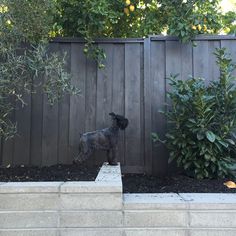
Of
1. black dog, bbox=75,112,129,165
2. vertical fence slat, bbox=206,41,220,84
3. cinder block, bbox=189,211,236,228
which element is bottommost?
cinder block, bbox=189,211,236,228

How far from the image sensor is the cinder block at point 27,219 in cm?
289

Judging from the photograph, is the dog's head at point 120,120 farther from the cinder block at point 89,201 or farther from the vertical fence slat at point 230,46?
the vertical fence slat at point 230,46

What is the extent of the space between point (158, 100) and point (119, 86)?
53cm

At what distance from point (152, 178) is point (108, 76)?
140cm

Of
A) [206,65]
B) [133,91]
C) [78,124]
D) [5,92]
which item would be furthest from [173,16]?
[5,92]

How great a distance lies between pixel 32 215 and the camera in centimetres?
289

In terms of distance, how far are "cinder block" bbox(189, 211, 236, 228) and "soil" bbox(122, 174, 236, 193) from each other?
474 mm

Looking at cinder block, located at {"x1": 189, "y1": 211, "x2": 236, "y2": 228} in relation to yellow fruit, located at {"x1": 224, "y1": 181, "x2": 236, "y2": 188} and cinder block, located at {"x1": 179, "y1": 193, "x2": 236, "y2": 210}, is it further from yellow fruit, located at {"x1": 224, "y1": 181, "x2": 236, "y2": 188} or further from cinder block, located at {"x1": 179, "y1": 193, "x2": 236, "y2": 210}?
yellow fruit, located at {"x1": 224, "y1": 181, "x2": 236, "y2": 188}

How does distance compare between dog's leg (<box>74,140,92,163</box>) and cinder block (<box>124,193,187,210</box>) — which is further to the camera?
dog's leg (<box>74,140,92,163</box>)

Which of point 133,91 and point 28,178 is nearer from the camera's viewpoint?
point 28,178

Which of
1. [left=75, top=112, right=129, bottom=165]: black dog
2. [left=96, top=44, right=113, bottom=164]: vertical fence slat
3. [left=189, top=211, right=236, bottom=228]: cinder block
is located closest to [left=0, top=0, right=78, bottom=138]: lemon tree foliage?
[left=75, top=112, right=129, bottom=165]: black dog

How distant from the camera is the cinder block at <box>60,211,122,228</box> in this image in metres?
2.88

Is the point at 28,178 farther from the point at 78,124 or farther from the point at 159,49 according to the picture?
the point at 159,49

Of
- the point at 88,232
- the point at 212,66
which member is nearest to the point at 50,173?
the point at 88,232
